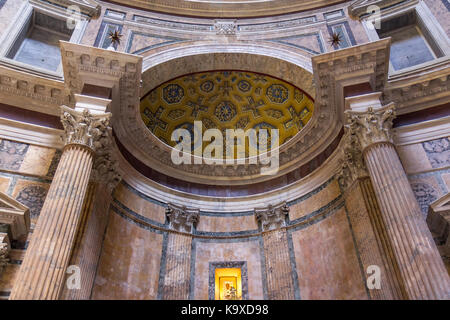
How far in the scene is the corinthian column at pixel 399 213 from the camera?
212 inches

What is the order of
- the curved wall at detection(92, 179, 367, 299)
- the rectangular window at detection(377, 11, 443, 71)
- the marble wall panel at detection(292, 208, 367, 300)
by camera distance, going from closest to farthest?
the marble wall panel at detection(292, 208, 367, 300), the curved wall at detection(92, 179, 367, 299), the rectangular window at detection(377, 11, 443, 71)

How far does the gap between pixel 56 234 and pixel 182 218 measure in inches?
221

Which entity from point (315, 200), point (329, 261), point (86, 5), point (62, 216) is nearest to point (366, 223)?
point (329, 261)

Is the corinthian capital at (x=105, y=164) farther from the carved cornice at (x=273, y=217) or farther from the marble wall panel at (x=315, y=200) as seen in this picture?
the marble wall panel at (x=315, y=200)

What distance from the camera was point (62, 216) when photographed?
20.1 ft

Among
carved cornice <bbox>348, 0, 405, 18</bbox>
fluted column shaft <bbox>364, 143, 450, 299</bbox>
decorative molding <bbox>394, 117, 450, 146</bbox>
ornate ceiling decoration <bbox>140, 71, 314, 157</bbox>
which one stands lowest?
fluted column shaft <bbox>364, 143, 450, 299</bbox>

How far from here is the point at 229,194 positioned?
41.7 ft

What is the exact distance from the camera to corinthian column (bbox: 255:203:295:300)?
9.81 m

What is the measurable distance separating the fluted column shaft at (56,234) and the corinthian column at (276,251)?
6023 mm

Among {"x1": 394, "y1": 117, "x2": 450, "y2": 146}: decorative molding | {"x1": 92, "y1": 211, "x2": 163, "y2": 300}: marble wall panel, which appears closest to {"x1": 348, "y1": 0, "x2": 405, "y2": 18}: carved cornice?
{"x1": 394, "y1": 117, "x2": 450, "y2": 146}: decorative molding

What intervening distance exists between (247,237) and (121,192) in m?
4.24

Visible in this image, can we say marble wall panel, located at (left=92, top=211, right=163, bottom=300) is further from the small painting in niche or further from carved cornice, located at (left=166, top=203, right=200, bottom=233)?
the small painting in niche

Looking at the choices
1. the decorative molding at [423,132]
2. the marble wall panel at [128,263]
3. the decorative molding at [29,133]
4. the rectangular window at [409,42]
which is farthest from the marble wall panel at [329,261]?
the decorative molding at [29,133]

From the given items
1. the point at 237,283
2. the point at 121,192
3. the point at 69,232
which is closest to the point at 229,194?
the point at 237,283
